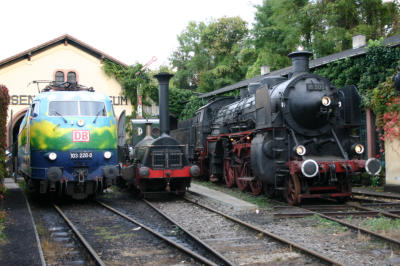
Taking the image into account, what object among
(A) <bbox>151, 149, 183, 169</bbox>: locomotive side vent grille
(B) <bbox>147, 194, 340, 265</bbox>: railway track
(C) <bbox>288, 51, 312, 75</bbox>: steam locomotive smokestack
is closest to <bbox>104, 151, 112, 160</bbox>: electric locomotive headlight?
(A) <bbox>151, 149, 183, 169</bbox>: locomotive side vent grille

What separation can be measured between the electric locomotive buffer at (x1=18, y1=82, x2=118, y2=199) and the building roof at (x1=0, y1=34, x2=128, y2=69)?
51.7ft

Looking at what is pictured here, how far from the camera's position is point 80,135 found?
1073 cm

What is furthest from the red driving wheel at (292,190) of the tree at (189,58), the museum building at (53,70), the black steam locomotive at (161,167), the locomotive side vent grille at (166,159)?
the tree at (189,58)

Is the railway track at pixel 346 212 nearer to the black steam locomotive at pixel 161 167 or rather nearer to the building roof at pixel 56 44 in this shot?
the black steam locomotive at pixel 161 167

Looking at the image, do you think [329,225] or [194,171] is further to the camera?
[194,171]

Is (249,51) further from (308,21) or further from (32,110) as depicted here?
(32,110)

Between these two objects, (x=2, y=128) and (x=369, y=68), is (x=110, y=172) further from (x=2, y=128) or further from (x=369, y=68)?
(x=369, y=68)

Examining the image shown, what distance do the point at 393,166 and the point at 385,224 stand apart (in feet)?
20.6

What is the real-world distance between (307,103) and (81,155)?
18.1 feet

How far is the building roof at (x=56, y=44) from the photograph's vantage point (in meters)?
25.5

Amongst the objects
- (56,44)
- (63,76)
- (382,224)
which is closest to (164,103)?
(382,224)

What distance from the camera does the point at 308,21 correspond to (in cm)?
3120

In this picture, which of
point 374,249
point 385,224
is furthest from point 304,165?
point 374,249

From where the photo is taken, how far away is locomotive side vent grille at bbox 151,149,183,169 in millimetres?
11895
